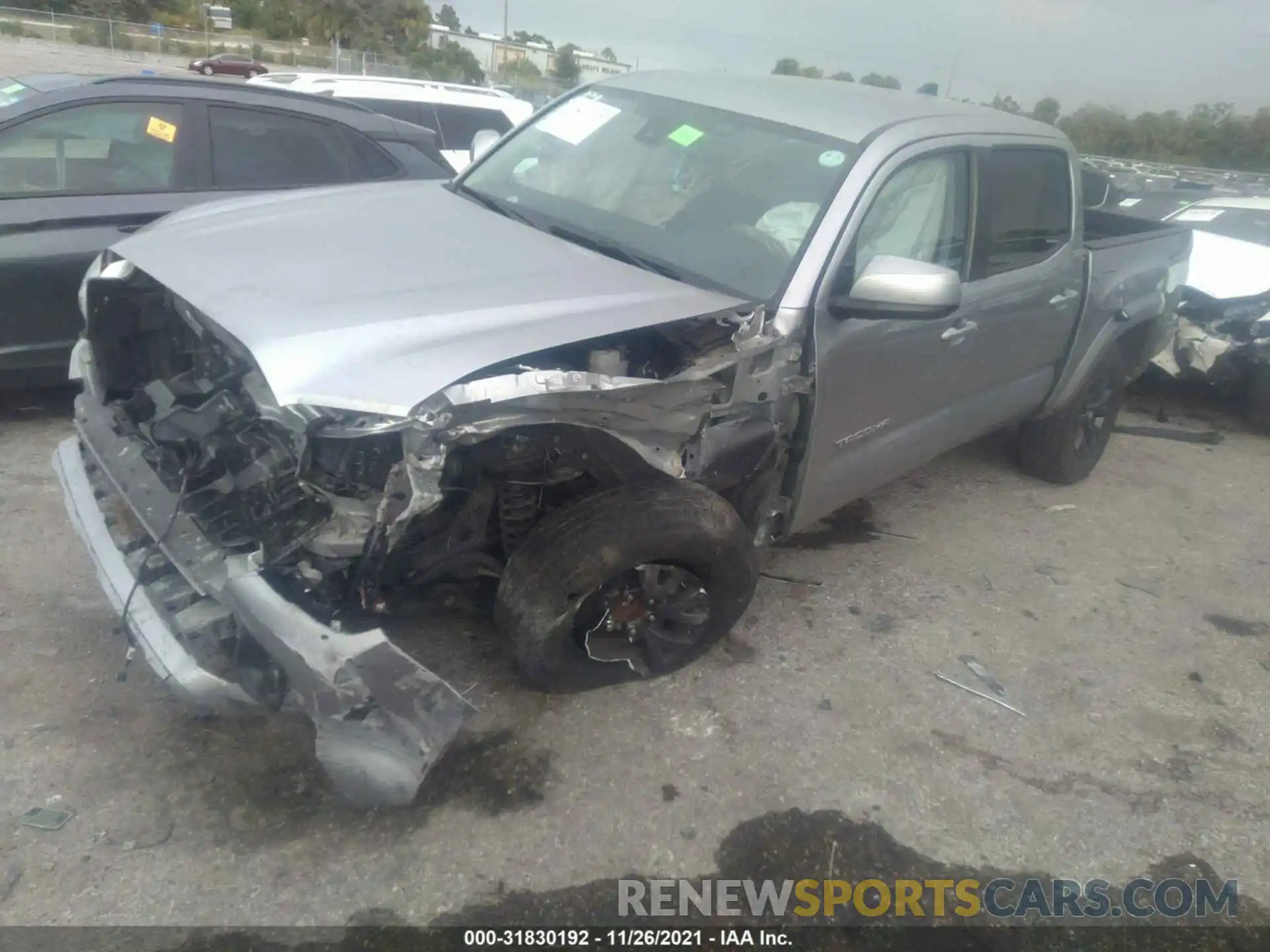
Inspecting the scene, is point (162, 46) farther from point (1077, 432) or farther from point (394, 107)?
point (1077, 432)

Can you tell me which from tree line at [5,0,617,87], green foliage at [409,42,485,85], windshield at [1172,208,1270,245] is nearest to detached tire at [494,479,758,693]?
windshield at [1172,208,1270,245]

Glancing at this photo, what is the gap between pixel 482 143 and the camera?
14.3ft

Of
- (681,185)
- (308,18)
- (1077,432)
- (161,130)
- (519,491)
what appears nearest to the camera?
(519,491)

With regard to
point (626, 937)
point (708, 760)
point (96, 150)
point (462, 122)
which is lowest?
point (626, 937)

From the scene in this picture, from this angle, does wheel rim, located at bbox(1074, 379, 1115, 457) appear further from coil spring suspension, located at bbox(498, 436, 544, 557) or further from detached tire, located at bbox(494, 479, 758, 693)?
coil spring suspension, located at bbox(498, 436, 544, 557)

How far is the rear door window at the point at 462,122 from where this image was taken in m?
9.65

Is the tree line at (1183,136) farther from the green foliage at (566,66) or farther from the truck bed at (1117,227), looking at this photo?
the truck bed at (1117,227)

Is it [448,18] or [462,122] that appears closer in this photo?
[462,122]

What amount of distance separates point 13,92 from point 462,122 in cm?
565

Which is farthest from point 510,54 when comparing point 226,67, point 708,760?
point 708,760

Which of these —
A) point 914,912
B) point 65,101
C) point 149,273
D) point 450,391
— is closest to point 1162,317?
point 914,912

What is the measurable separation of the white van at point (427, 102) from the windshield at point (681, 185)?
5.68 m

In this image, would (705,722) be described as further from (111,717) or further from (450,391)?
(111,717)

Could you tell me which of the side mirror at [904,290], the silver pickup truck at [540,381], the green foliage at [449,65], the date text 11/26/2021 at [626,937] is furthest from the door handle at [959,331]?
the green foliage at [449,65]
